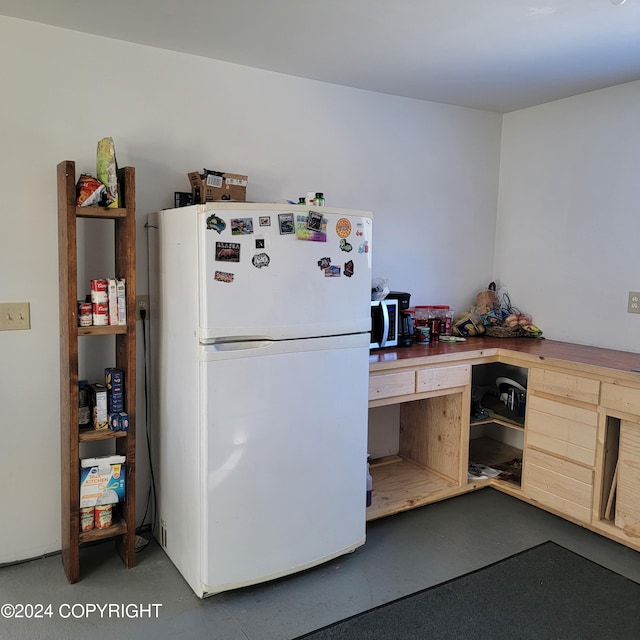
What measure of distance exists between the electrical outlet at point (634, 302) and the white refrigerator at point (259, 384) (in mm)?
1657

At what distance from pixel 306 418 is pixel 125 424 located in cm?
75

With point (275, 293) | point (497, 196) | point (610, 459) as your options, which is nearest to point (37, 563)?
point (275, 293)

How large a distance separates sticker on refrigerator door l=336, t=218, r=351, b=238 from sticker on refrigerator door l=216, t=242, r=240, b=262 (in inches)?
17.6

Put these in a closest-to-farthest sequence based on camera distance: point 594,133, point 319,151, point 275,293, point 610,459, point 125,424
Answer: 1. point 275,293
2. point 125,424
3. point 610,459
4. point 319,151
5. point 594,133

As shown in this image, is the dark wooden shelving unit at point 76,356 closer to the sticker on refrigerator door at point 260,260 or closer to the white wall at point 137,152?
the white wall at point 137,152

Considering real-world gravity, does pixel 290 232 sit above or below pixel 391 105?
below

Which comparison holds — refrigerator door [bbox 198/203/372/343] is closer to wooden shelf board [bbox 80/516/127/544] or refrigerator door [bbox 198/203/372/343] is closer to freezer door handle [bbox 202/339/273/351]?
freezer door handle [bbox 202/339/273/351]

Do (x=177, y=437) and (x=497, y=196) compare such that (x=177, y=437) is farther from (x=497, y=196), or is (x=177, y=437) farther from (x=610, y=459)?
(x=497, y=196)

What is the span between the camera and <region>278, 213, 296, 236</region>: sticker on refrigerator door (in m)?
2.15

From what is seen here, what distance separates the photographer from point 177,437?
236 centimetres

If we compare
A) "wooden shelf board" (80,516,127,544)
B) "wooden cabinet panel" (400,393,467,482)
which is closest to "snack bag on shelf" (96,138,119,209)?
"wooden shelf board" (80,516,127,544)

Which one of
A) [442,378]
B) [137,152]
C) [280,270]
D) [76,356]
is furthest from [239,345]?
[442,378]

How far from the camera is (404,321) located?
320 centimetres

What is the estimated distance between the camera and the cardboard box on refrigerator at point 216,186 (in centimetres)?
250
